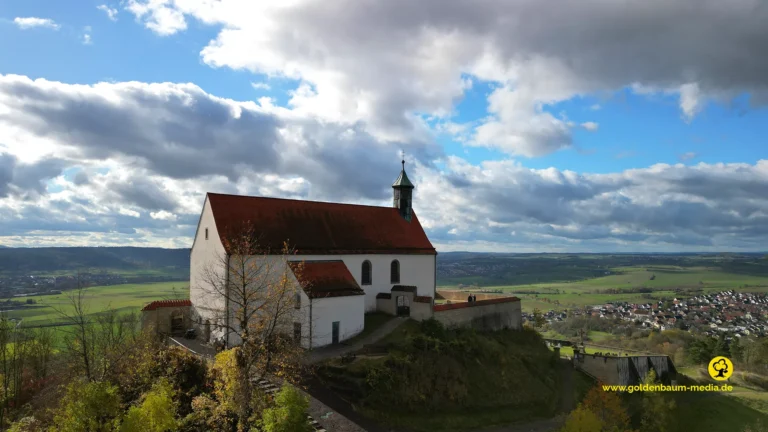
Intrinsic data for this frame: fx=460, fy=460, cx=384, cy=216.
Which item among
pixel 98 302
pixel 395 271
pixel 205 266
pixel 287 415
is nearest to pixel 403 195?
pixel 395 271

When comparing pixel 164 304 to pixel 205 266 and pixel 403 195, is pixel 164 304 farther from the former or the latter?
pixel 403 195

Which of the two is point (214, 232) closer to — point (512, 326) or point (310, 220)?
point (310, 220)

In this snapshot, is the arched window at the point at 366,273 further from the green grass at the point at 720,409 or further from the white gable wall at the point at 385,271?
the green grass at the point at 720,409

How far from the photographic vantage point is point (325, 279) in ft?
112

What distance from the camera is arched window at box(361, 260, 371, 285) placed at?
40634mm

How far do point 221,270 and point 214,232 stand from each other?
2.91m

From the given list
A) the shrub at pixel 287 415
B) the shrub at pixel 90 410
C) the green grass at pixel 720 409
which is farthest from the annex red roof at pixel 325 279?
the green grass at pixel 720 409

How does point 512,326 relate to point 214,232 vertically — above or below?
below

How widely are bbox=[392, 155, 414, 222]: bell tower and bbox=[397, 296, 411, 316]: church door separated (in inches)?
395

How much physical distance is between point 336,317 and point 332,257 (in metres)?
6.19

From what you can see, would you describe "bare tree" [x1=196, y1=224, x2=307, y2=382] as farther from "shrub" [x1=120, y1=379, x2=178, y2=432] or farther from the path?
"shrub" [x1=120, y1=379, x2=178, y2=432]

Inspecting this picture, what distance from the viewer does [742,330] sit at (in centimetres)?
10575

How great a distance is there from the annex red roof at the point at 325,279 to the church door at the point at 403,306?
6443 mm

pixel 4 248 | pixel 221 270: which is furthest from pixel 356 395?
pixel 4 248
